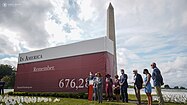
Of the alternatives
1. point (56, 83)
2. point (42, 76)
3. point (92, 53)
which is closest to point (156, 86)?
point (92, 53)

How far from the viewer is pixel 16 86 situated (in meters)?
19.8

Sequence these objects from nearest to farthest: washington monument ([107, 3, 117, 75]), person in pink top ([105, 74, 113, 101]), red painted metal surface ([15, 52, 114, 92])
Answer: person in pink top ([105, 74, 113, 101]) < red painted metal surface ([15, 52, 114, 92]) < washington monument ([107, 3, 117, 75])

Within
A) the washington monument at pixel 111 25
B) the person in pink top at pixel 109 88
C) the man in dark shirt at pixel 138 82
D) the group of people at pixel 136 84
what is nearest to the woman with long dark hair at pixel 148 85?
the group of people at pixel 136 84

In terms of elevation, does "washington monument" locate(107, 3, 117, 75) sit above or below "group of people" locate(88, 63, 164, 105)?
above

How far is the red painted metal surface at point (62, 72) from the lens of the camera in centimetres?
1309

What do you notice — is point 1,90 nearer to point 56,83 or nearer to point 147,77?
point 56,83

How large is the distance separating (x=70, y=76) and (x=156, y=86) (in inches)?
345

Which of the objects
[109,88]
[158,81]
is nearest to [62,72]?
[109,88]

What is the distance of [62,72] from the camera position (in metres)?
15.2

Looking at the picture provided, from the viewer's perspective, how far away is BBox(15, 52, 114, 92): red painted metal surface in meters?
13.1

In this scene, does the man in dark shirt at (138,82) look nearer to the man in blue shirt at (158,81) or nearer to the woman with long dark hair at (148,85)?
the woman with long dark hair at (148,85)

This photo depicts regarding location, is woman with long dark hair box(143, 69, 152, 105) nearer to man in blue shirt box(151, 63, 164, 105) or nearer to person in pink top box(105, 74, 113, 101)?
man in blue shirt box(151, 63, 164, 105)

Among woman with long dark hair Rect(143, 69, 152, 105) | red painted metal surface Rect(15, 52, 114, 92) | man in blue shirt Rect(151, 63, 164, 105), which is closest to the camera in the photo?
man in blue shirt Rect(151, 63, 164, 105)

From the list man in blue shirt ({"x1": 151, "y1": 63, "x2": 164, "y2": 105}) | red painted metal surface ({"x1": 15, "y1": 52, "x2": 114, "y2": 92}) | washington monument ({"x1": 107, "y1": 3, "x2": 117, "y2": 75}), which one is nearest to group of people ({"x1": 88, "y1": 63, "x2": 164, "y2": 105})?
man in blue shirt ({"x1": 151, "y1": 63, "x2": 164, "y2": 105})
